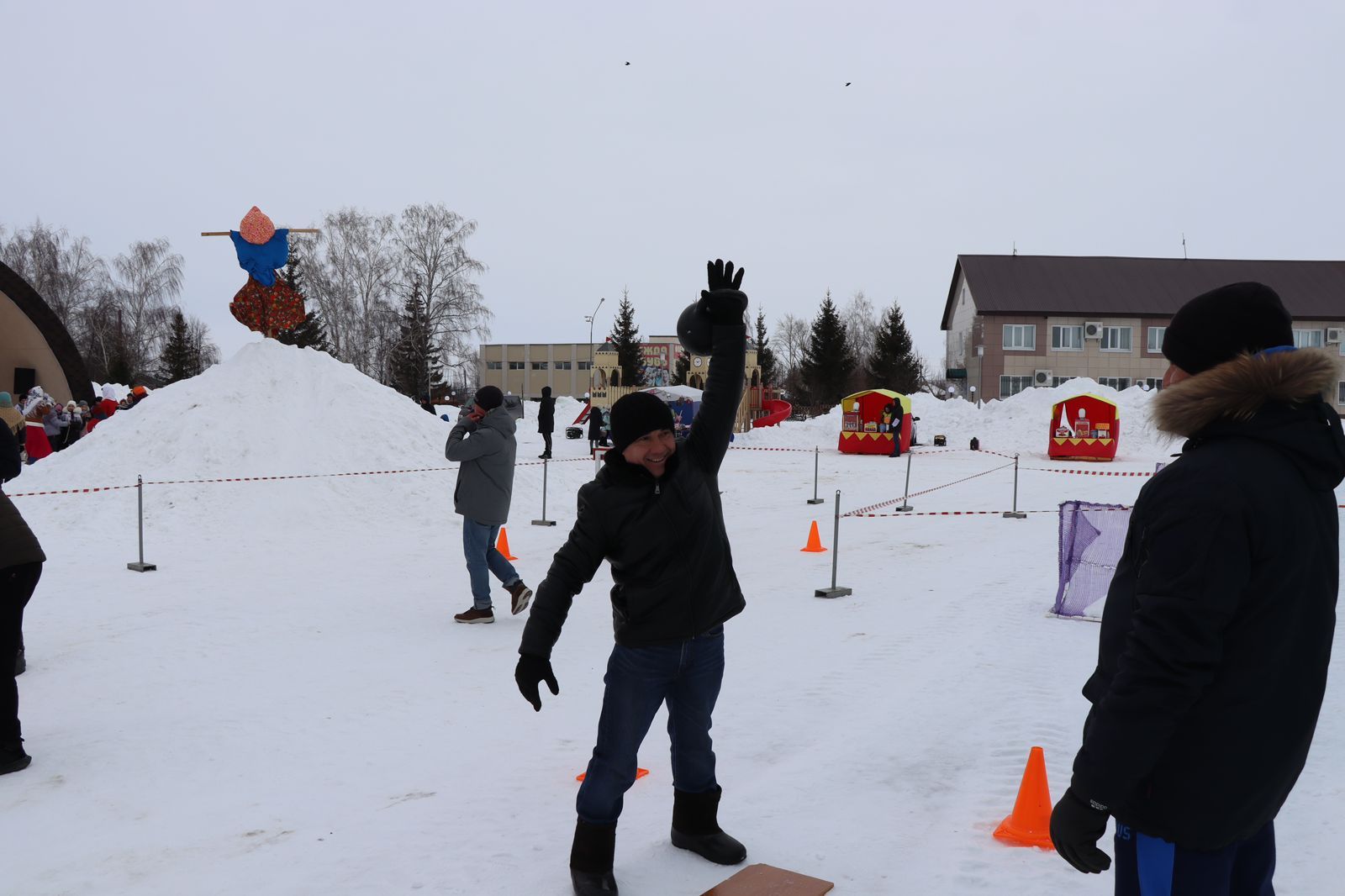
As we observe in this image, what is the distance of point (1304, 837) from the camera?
11.9 feet

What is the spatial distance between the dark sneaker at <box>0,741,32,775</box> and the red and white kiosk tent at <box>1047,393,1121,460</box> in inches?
960

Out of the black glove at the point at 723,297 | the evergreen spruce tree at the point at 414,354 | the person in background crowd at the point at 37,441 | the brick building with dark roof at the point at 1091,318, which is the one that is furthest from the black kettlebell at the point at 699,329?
the brick building with dark roof at the point at 1091,318

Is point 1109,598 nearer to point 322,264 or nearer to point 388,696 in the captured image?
point 388,696

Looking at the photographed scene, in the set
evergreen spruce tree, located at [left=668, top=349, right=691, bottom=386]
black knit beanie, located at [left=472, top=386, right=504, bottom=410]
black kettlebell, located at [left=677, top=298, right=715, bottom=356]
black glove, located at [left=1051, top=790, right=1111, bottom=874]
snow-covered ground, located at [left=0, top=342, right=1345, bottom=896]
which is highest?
evergreen spruce tree, located at [left=668, top=349, right=691, bottom=386]

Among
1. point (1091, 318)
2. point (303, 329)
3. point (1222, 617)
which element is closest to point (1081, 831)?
point (1222, 617)

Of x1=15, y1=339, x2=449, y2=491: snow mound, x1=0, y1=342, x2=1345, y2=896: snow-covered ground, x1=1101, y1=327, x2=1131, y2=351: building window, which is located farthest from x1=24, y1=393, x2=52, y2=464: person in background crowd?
x1=1101, y1=327, x2=1131, y2=351: building window

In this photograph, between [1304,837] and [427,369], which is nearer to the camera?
[1304,837]

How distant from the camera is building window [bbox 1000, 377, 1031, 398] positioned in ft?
146

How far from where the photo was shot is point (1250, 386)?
1941mm

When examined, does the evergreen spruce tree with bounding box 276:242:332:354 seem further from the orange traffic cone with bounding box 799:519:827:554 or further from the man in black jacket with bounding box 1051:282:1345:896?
the man in black jacket with bounding box 1051:282:1345:896

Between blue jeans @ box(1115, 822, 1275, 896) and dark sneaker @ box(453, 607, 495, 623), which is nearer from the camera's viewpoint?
blue jeans @ box(1115, 822, 1275, 896)

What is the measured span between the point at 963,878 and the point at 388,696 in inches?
140

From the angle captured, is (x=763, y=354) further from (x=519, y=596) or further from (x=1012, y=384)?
(x=519, y=596)

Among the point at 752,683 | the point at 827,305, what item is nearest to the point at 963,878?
the point at 752,683
